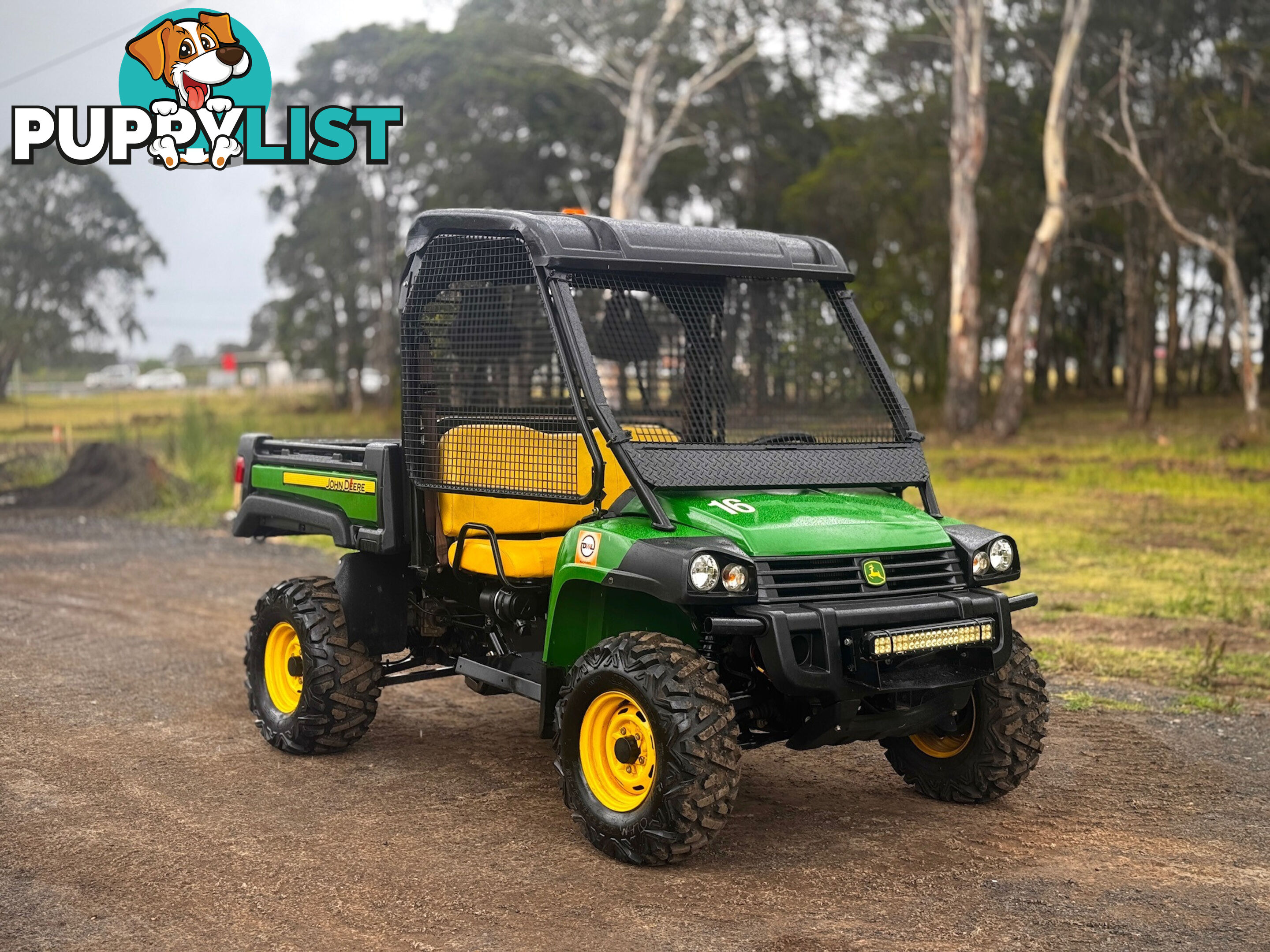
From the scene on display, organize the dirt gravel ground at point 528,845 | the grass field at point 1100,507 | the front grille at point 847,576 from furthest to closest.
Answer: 1. the grass field at point 1100,507
2. the front grille at point 847,576
3. the dirt gravel ground at point 528,845

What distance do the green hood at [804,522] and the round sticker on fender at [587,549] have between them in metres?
0.29

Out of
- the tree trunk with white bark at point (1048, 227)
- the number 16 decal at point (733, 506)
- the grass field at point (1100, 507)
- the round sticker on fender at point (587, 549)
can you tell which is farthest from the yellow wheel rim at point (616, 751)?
the tree trunk with white bark at point (1048, 227)

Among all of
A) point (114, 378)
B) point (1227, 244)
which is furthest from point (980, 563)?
point (114, 378)

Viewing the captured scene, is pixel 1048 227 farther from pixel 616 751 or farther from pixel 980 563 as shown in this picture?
pixel 616 751

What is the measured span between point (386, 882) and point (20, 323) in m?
39.4

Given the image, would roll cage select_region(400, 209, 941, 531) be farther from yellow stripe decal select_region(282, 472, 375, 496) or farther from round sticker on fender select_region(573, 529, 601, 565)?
yellow stripe decal select_region(282, 472, 375, 496)

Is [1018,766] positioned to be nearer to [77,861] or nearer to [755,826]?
[755,826]

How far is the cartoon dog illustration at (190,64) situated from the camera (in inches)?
628

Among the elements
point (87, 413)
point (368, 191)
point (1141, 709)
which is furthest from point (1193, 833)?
point (368, 191)

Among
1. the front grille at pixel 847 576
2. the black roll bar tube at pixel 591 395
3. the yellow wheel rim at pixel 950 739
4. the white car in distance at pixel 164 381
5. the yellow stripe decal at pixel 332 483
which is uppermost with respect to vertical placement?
the white car in distance at pixel 164 381

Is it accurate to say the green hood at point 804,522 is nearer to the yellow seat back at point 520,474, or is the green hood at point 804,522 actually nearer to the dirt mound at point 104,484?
the yellow seat back at point 520,474

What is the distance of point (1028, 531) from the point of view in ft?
51.0

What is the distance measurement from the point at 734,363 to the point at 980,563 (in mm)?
1611

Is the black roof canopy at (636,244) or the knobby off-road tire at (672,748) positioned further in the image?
the black roof canopy at (636,244)
